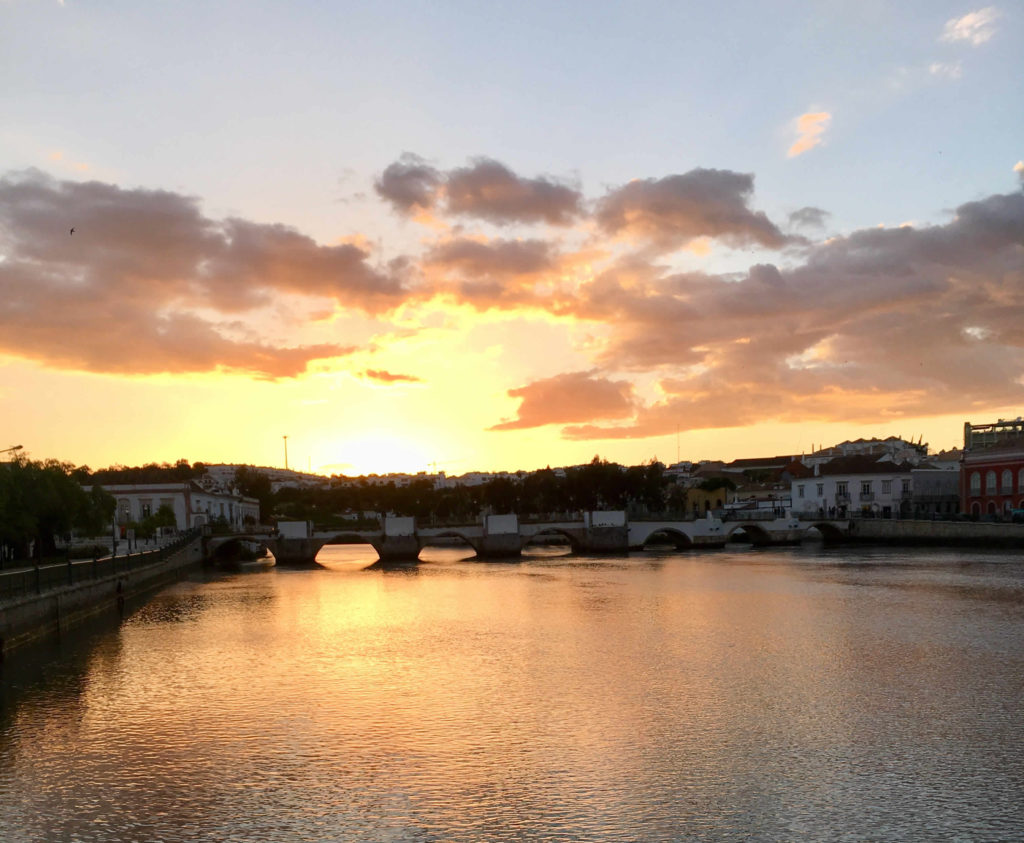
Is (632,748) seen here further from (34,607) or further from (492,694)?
(34,607)

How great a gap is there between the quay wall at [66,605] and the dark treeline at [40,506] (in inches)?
250

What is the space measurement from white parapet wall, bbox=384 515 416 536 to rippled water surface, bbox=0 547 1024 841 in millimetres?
51876

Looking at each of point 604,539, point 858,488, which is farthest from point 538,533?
point 858,488

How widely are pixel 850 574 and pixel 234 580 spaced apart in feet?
143

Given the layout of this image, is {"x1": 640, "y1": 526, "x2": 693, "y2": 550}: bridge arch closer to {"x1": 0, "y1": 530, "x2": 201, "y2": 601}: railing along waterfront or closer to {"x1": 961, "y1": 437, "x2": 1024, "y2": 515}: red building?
{"x1": 961, "y1": 437, "x2": 1024, "y2": 515}: red building

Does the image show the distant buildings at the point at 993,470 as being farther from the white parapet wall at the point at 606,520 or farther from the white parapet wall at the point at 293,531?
the white parapet wall at the point at 293,531

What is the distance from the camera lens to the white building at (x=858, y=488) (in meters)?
112

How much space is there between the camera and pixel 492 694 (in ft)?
86.0

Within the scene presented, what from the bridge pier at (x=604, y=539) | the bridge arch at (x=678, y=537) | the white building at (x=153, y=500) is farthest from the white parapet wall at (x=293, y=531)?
the bridge arch at (x=678, y=537)

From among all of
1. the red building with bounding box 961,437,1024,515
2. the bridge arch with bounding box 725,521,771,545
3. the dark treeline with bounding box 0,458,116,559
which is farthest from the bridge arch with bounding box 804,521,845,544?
the dark treeline with bounding box 0,458,116,559

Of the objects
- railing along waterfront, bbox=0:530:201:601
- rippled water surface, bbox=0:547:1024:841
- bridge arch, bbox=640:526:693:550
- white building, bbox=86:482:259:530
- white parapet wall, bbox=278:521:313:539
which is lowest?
bridge arch, bbox=640:526:693:550

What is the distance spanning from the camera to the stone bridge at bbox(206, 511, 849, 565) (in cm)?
9706

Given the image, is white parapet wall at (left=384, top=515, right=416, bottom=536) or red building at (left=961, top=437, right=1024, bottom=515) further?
white parapet wall at (left=384, top=515, right=416, bottom=536)

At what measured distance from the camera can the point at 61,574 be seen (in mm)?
40188
